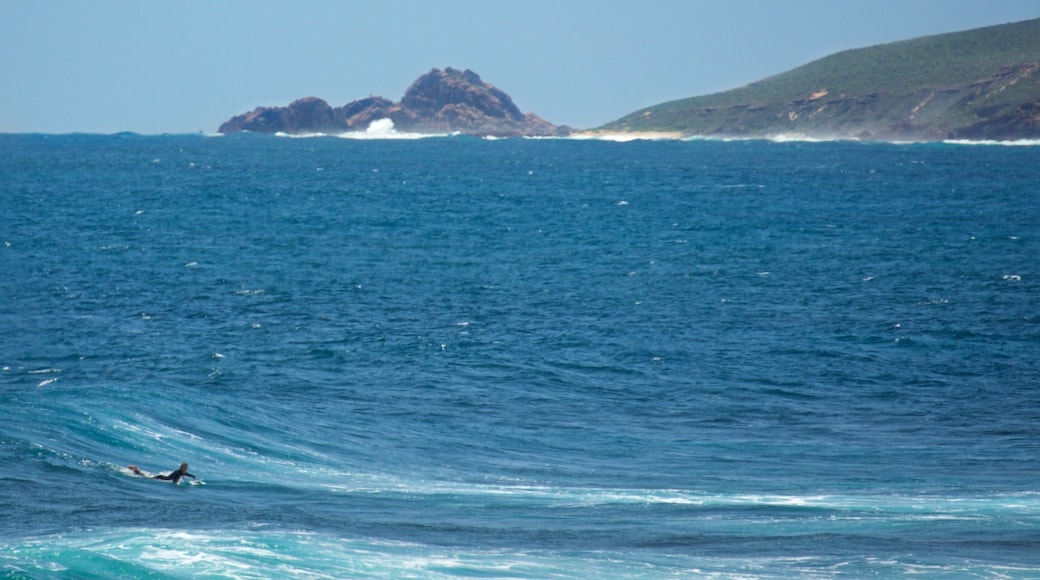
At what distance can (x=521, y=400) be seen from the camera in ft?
118

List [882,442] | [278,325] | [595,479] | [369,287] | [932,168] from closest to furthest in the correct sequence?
[595,479]
[882,442]
[278,325]
[369,287]
[932,168]

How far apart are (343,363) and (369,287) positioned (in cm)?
1561

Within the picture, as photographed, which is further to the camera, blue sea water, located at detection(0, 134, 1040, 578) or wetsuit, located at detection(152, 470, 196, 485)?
wetsuit, located at detection(152, 470, 196, 485)

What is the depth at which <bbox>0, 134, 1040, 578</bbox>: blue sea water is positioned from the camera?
2186 centimetres

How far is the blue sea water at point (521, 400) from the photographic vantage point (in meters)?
21.9

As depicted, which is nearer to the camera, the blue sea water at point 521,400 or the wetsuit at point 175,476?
the blue sea water at point 521,400

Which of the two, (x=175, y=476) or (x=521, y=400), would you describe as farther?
(x=521, y=400)

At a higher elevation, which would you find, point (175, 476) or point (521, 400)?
point (175, 476)

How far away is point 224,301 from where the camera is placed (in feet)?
168

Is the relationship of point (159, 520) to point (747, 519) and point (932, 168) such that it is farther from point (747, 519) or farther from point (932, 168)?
point (932, 168)

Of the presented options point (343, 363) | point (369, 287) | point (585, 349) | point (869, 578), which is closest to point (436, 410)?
point (343, 363)

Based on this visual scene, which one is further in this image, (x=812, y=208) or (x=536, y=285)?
(x=812, y=208)

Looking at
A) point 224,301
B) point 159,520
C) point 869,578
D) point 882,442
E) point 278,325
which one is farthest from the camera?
point 224,301

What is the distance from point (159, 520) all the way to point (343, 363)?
17428 mm
